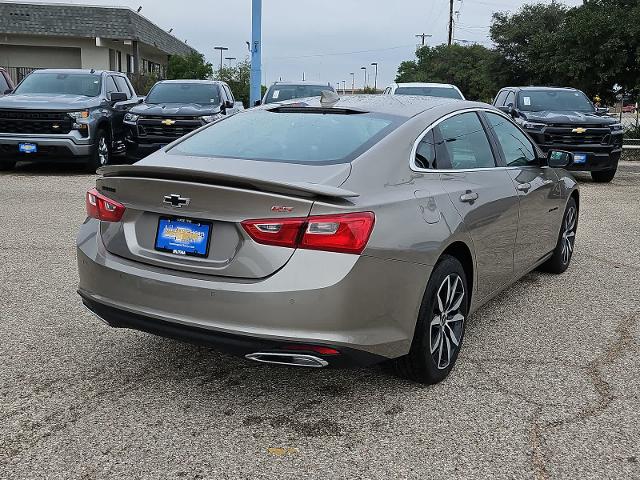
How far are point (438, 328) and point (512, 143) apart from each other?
2057 millimetres

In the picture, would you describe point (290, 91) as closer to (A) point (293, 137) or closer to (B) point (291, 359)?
(A) point (293, 137)

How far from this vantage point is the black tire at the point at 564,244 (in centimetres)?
647

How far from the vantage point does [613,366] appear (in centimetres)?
437

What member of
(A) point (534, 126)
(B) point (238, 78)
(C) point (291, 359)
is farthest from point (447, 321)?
(B) point (238, 78)

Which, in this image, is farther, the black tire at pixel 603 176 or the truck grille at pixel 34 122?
the black tire at pixel 603 176

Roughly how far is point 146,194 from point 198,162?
1.20 feet

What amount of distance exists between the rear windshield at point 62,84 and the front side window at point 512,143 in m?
10.4

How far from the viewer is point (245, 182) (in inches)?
130

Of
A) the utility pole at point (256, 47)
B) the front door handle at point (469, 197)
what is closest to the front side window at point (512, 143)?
the front door handle at point (469, 197)

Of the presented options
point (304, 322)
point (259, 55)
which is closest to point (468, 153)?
point (304, 322)

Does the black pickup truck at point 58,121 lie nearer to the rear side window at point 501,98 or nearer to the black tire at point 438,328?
the rear side window at point 501,98

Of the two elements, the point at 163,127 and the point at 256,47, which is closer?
the point at 163,127

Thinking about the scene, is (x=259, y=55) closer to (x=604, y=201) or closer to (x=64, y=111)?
(x=64, y=111)

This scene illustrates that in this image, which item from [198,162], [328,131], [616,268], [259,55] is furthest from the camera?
[259,55]
